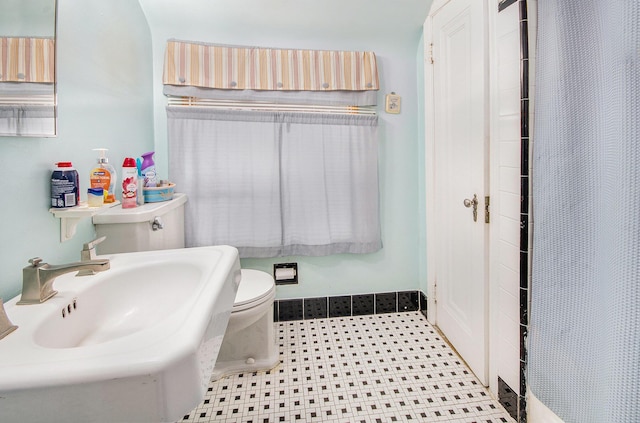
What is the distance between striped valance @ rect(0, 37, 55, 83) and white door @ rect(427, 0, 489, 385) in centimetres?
163

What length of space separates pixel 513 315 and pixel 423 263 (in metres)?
0.99

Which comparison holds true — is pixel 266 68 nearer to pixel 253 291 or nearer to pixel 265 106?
pixel 265 106

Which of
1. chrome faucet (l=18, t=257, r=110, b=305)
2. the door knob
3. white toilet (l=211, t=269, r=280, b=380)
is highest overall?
the door knob

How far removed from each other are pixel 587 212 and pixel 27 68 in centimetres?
160

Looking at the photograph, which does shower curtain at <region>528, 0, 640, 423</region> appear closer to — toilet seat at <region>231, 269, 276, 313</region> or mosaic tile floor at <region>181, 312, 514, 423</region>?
mosaic tile floor at <region>181, 312, 514, 423</region>

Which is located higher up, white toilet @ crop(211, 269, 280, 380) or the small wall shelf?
the small wall shelf

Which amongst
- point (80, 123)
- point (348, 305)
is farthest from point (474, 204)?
point (80, 123)

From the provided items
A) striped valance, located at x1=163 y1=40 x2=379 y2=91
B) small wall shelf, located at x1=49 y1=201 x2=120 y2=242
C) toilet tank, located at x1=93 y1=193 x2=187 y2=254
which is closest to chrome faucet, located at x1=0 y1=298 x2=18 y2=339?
small wall shelf, located at x1=49 y1=201 x2=120 y2=242

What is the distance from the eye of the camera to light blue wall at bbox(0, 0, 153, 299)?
92 centimetres

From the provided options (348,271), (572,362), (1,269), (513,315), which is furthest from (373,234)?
(1,269)

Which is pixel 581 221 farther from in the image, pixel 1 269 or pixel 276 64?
pixel 276 64

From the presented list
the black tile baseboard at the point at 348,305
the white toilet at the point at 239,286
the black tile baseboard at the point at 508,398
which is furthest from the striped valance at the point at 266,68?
the black tile baseboard at the point at 508,398

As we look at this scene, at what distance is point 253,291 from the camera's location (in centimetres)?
168

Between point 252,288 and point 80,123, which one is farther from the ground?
point 80,123
